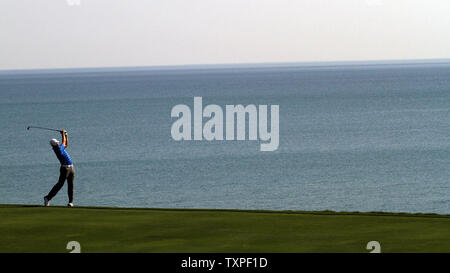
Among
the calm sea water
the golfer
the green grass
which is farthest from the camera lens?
the calm sea water

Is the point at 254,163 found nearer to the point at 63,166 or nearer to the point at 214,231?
the point at 63,166

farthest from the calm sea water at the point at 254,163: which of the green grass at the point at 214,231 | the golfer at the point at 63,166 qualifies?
the green grass at the point at 214,231

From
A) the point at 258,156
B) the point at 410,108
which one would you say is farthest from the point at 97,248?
the point at 410,108

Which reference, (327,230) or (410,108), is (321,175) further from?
(410,108)

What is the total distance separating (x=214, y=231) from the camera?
14.3 metres

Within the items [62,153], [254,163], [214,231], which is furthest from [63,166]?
[254,163]

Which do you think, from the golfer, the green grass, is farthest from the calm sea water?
the green grass

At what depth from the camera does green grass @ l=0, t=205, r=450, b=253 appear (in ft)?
42.4

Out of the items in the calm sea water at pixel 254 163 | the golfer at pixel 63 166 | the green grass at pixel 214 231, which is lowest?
the green grass at pixel 214 231

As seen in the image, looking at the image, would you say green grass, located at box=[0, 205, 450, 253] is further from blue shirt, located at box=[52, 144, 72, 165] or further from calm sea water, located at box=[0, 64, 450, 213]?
calm sea water, located at box=[0, 64, 450, 213]

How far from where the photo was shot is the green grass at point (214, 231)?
12914 millimetres

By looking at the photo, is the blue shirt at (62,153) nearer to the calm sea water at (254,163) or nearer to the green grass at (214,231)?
the green grass at (214,231)

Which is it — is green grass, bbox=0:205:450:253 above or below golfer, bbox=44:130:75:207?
below

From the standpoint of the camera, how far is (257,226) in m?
14.9
